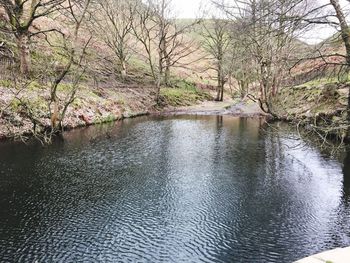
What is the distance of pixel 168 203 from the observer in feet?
34.6

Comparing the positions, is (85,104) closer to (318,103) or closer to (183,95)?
(318,103)

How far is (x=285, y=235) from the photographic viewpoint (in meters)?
8.55

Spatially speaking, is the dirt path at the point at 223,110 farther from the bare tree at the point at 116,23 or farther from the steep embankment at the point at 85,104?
the bare tree at the point at 116,23

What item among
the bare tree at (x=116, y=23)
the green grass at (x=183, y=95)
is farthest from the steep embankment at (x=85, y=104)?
the bare tree at (x=116, y=23)

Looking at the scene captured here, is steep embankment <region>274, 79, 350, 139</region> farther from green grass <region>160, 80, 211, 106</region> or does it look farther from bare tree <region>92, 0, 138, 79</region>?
bare tree <region>92, 0, 138, 79</region>

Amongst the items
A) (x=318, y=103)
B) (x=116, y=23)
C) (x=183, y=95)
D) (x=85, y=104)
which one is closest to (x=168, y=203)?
(x=318, y=103)

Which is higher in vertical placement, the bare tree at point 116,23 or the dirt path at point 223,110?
the bare tree at point 116,23

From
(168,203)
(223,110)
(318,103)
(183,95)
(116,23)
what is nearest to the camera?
(168,203)

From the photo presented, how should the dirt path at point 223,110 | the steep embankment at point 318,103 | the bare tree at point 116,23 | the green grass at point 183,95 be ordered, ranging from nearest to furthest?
the steep embankment at point 318,103 < the dirt path at point 223,110 < the bare tree at point 116,23 < the green grass at point 183,95

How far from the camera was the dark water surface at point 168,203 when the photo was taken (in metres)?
7.84

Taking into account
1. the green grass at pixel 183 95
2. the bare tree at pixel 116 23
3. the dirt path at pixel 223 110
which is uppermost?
the bare tree at pixel 116 23

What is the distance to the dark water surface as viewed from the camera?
7.84 m

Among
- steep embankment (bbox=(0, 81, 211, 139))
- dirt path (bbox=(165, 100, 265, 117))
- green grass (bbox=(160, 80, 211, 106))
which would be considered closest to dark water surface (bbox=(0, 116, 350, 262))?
steep embankment (bbox=(0, 81, 211, 139))

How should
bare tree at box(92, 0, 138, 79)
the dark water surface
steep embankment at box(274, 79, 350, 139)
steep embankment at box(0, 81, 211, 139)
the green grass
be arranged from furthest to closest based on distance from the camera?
the green grass, bare tree at box(92, 0, 138, 79), steep embankment at box(274, 79, 350, 139), steep embankment at box(0, 81, 211, 139), the dark water surface
